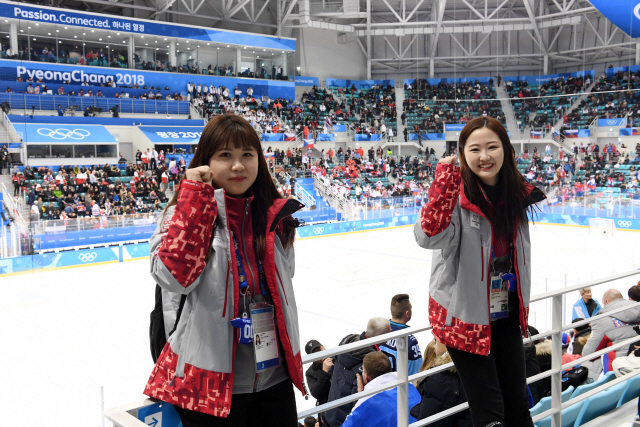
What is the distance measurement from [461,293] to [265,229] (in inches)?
32.9

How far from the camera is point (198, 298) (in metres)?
1.59

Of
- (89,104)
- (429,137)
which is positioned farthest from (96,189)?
(429,137)

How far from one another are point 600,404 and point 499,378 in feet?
4.47

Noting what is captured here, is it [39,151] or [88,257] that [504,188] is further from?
[39,151]

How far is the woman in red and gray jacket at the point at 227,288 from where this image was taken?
1.56 m

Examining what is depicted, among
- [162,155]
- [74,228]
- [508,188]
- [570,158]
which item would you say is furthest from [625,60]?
[508,188]

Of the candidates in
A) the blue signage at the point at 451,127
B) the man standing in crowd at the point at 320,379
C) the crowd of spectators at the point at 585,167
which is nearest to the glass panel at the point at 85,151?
the crowd of spectators at the point at 585,167

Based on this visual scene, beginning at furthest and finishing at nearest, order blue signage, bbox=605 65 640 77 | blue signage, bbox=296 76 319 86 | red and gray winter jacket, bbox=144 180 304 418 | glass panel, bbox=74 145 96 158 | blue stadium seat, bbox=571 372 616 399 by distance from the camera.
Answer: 1. blue signage, bbox=296 76 319 86
2. blue signage, bbox=605 65 640 77
3. glass panel, bbox=74 145 96 158
4. blue stadium seat, bbox=571 372 616 399
5. red and gray winter jacket, bbox=144 180 304 418

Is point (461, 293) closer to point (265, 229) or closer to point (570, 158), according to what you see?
point (265, 229)

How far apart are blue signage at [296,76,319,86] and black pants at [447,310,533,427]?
32.3 metres

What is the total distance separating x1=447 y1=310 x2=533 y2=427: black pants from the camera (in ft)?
7.03

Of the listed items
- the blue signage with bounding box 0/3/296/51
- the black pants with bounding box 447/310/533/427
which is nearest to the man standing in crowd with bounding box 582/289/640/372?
the black pants with bounding box 447/310/533/427

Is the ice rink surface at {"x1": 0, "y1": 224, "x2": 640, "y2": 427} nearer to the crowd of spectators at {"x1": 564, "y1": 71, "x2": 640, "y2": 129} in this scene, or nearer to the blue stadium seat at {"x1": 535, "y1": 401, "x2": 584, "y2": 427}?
the blue stadium seat at {"x1": 535, "y1": 401, "x2": 584, "y2": 427}

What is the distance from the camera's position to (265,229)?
1.73m
